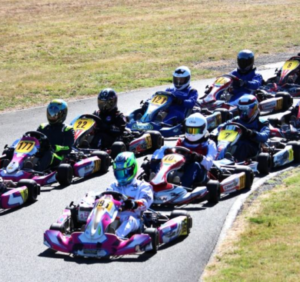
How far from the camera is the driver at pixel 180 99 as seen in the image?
19.5 m

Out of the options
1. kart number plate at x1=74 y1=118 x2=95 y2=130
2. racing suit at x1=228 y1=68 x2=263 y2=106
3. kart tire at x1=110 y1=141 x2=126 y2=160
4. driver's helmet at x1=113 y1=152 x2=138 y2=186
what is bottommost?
racing suit at x1=228 y1=68 x2=263 y2=106

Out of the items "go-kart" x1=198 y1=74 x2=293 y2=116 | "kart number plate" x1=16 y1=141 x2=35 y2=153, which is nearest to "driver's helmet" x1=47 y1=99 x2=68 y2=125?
"kart number plate" x1=16 y1=141 x2=35 y2=153

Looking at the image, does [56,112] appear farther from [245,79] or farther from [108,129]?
[245,79]

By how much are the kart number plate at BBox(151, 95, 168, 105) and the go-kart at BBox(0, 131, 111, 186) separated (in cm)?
418

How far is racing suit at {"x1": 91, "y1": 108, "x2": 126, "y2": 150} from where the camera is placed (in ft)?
56.3

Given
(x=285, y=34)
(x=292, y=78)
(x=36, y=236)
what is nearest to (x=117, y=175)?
(x=36, y=236)

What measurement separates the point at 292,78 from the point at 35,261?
14.0m

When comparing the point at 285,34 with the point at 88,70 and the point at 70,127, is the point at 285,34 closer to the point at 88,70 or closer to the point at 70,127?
the point at 88,70

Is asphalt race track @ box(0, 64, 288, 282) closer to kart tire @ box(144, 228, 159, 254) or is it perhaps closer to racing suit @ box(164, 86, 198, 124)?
kart tire @ box(144, 228, 159, 254)

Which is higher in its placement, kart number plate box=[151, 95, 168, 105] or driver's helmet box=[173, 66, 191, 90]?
driver's helmet box=[173, 66, 191, 90]

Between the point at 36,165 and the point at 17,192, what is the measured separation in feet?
5.70

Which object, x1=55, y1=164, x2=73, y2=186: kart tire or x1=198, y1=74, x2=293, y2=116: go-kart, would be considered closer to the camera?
x1=55, y1=164, x2=73, y2=186: kart tire

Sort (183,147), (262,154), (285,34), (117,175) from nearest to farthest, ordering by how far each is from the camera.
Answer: (117,175) → (183,147) → (262,154) → (285,34)

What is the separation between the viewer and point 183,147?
546 inches
